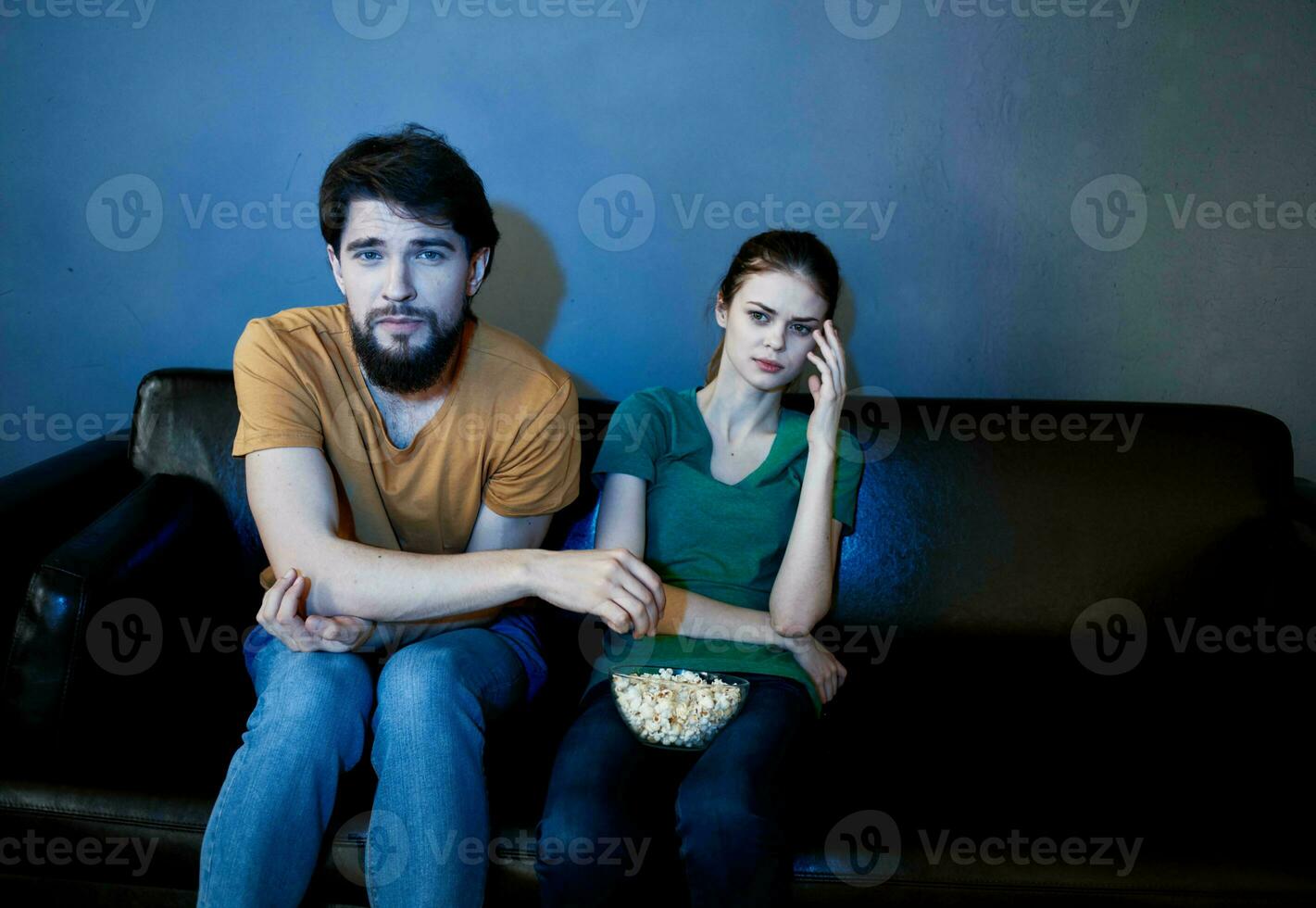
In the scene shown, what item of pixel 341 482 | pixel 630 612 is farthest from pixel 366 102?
pixel 630 612

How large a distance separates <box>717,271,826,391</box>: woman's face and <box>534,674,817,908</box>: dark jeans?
1.78 feet

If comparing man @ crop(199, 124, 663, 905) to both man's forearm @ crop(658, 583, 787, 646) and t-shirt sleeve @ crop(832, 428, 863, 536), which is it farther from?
t-shirt sleeve @ crop(832, 428, 863, 536)

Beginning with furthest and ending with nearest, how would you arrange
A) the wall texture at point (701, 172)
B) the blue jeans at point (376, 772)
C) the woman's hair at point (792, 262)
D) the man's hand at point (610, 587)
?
1. the wall texture at point (701, 172)
2. the woman's hair at point (792, 262)
3. the man's hand at point (610, 587)
4. the blue jeans at point (376, 772)

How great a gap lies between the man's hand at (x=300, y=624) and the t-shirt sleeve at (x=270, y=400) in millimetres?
194

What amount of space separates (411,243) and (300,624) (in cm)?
55

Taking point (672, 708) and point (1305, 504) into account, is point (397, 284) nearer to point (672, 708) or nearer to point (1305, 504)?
point (672, 708)

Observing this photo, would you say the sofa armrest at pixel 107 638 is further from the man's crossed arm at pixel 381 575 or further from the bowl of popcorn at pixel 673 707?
the bowl of popcorn at pixel 673 707

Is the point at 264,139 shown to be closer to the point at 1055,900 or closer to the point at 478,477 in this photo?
the point at 478,477

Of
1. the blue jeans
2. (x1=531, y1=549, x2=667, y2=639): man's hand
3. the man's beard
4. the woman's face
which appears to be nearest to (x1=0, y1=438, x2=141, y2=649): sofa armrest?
the blue jeans

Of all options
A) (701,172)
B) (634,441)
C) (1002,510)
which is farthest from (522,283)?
(1002,510)

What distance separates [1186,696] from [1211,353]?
808 millimetres

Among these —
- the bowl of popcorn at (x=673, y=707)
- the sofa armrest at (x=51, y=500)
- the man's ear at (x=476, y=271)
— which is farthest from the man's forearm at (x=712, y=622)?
the sofa armrest at (x=51, y=500)

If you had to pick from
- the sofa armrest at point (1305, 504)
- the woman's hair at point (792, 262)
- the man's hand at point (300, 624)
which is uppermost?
the woman's hair at point (792, 262)

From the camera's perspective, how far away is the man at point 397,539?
1.16 meters
